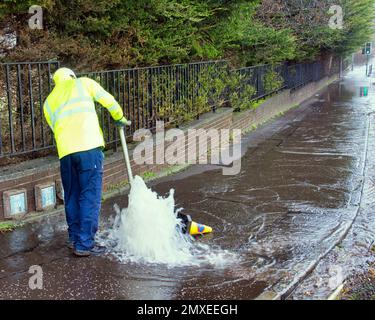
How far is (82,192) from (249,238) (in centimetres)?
188

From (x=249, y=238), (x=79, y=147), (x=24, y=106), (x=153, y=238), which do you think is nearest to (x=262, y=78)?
(x=24, y=106)

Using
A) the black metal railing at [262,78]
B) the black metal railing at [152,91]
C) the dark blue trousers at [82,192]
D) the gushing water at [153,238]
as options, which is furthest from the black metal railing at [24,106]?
the black metal railing at [262,78]

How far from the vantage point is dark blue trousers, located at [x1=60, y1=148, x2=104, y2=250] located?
15.9 feet

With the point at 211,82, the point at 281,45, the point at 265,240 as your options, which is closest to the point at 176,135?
the point at 211,82

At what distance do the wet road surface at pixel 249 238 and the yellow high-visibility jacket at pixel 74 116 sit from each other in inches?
43.7

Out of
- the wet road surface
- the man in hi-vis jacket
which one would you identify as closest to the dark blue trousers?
the man in hi-vis jacket

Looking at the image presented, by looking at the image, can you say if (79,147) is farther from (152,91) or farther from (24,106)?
(152,91)

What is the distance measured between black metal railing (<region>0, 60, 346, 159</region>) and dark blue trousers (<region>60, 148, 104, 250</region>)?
1.23 metres

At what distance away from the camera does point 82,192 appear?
16.0 feet

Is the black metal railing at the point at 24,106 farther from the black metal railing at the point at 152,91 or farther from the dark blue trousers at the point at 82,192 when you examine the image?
the dark blue trousers at the point at 82,192

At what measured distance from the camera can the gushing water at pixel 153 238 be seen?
491cm

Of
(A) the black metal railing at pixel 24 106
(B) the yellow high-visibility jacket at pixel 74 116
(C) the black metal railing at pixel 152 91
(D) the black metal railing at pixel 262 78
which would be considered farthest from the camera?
(D) the black metal railing at pixel 262 78

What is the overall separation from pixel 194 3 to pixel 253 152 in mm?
3266

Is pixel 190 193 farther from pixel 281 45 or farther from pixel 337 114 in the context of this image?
pixel 337 114
